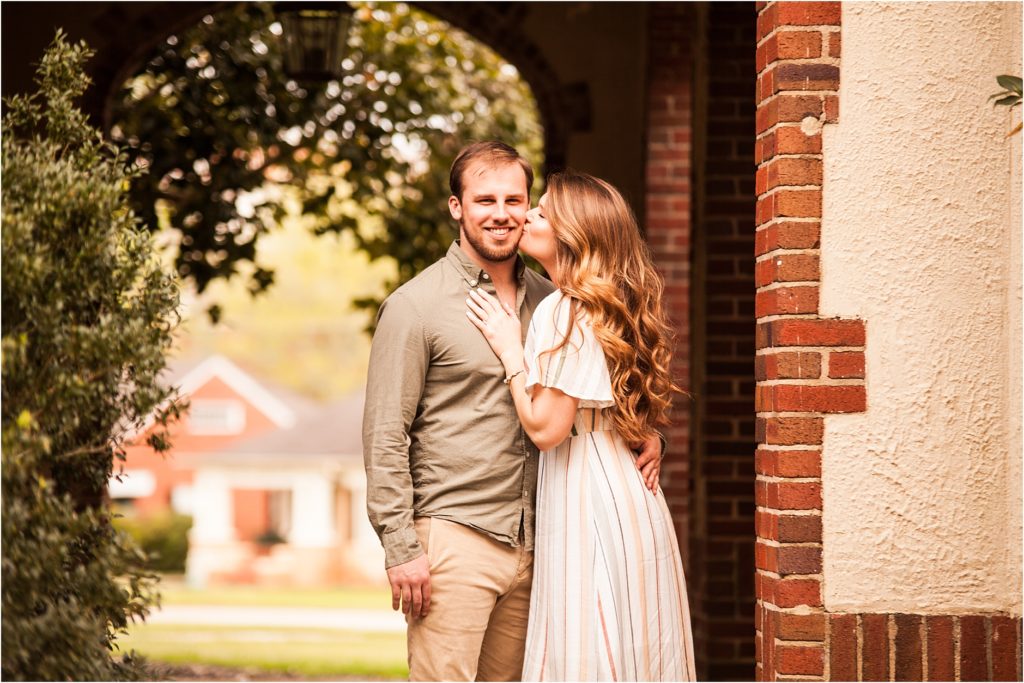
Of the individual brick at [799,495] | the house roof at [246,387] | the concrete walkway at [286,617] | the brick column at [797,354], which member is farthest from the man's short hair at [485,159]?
the house roof at [246,387]

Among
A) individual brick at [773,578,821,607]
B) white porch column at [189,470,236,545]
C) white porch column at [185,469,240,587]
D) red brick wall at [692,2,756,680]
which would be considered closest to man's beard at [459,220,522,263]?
individual brick at [773,578,821,607]

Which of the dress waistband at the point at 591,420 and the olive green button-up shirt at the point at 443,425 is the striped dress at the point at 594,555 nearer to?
the dress waistband at the point at 591,420

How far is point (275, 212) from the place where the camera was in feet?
30.7

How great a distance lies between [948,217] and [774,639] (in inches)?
49.1

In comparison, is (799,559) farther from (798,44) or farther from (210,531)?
(210,531)

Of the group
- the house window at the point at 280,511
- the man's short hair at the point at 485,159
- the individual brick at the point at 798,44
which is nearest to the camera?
the individual brick at the point at 798,44

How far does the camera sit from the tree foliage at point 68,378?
301 cm

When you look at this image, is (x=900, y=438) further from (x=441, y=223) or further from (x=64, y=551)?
(x=441, y=223)

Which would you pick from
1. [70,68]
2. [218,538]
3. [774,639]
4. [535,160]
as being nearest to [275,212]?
[535,160]

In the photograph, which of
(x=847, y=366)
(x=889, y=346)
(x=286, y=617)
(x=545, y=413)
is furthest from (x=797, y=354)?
(x=286, y=617)

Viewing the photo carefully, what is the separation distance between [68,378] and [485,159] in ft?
4.51

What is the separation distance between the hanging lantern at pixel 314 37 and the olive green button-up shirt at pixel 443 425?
3775mm

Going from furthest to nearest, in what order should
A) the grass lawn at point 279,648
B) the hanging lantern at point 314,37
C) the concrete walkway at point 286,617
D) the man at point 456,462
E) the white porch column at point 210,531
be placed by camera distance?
1. the white porch column at point 210,531
2. the concrete walkway at point 286,617
3. the grass lawn at point 279,648
4. the hanging lantern at point 314,37
5. the man at point 456,462

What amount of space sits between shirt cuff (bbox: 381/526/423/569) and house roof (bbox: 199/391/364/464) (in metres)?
39.9
